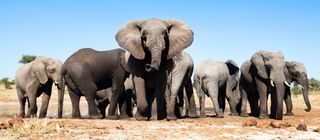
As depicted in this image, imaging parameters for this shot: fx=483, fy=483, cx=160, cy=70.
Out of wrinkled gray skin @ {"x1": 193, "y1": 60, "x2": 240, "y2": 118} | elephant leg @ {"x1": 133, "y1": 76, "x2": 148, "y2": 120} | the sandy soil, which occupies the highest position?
wrinkled gray skin @ {"x1": 193, "y1": 60, "x2": 240, "y2": 118}

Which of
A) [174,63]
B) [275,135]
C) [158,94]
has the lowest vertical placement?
[275,135]

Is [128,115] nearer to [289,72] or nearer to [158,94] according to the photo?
[158,94]

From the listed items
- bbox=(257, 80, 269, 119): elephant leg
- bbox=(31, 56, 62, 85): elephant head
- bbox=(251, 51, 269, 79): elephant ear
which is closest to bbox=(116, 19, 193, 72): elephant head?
bbox=(251, 51, 269, 79): elephant ear

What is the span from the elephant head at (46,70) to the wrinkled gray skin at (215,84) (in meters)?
4.65

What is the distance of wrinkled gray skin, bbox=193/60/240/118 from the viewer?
49.0ft

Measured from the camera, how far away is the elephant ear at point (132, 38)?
36.4 feet

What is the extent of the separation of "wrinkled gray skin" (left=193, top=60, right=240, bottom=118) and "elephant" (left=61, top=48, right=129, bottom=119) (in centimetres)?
304

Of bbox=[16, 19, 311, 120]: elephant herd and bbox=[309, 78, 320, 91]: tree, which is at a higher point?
bbox=[309, 78, 320, 91]: tree

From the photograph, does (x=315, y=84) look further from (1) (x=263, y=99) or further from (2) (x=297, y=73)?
(1) (x=263, y=99)

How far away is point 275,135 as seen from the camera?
27.4 ft

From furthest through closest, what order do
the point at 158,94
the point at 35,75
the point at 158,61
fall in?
the point at 35,75, the point at 158,94, the point at 158,61

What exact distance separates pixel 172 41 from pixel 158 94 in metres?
1.29

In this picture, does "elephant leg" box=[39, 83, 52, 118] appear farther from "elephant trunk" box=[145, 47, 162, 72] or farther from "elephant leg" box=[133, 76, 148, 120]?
"elephant trunk" box=[145, 47, 162, 72]

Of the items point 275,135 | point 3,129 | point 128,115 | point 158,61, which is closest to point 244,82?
point 128,115
